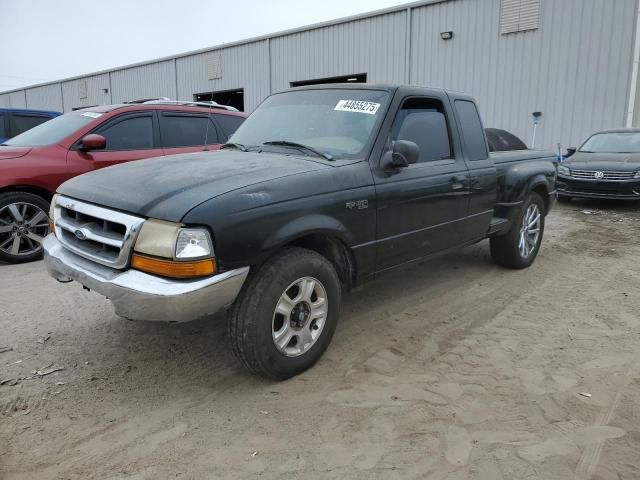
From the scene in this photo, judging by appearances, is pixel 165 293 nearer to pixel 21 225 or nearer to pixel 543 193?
pixel 21 225

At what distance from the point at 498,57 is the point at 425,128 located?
11.0 m

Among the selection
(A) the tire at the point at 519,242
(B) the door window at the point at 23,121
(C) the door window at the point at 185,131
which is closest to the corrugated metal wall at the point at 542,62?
(A) the tire at the point at 519,242

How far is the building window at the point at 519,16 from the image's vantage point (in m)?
12.8

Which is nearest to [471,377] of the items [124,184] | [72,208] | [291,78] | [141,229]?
[141,229]

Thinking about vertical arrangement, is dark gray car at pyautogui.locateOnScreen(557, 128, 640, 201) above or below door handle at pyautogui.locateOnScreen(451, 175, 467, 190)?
below

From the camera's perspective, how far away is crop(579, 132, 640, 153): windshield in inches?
413

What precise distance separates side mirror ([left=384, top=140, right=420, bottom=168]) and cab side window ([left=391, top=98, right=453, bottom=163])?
0.82ft

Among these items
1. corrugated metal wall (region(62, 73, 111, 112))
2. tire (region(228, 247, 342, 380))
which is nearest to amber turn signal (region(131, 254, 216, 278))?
tire (region(228, 247, 342, 380))

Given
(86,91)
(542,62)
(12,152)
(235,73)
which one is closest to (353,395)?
(12,152)

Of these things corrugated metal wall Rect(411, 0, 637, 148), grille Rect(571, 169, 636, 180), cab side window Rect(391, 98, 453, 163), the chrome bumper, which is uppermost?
corrugated metal wall Rect(411, 0, 637, 148)

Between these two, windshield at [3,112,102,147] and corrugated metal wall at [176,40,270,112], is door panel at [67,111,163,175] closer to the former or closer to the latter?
windshield at [3,112,102,147]

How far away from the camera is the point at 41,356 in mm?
3404

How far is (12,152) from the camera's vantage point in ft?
18.8

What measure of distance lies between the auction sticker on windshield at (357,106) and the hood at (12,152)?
158 inches
